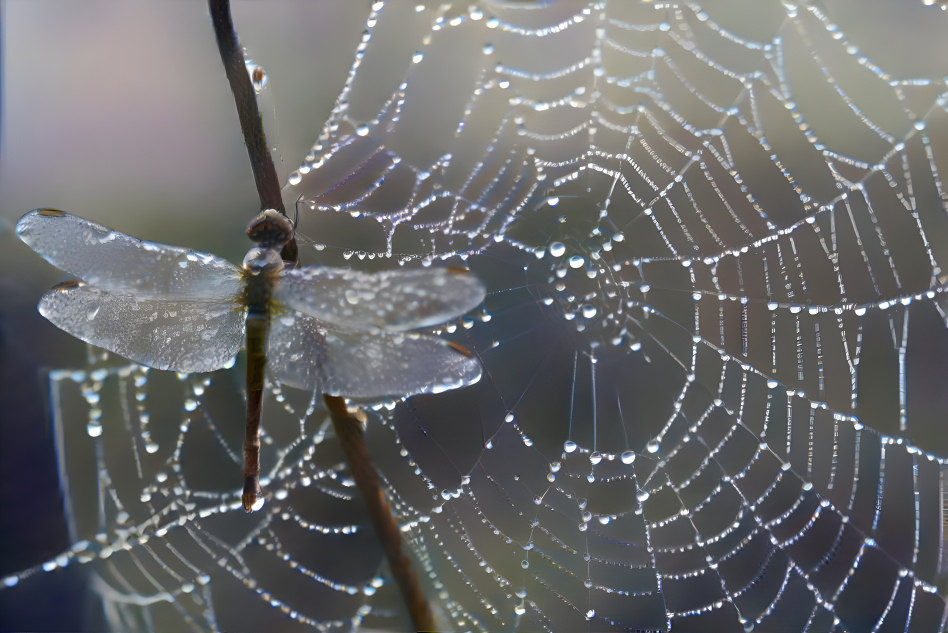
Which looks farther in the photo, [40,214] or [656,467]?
[656,467]

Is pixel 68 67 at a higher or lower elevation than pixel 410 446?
higher

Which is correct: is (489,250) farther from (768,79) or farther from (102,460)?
(102,460)

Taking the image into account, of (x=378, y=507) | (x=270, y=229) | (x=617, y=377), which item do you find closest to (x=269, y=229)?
(x=270, y=229)

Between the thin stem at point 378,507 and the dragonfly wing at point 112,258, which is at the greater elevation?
the dragonfly wing at point 112,258

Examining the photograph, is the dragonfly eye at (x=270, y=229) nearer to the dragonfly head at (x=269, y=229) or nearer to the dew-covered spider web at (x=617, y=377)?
the dragonfly head at (x=269, y=229)

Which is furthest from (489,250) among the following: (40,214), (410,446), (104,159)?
(104,159)

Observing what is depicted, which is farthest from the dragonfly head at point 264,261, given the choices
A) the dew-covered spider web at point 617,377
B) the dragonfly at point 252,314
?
the dew-covered spider web at point 617,377

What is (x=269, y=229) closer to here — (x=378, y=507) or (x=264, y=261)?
(x=264, y=261)

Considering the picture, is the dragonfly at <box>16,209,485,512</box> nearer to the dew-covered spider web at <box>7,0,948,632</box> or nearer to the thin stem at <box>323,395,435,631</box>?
the thin stem at <box>323,395,435,631</box>
